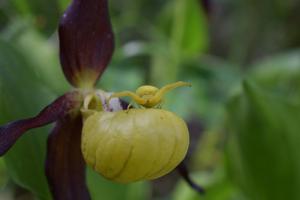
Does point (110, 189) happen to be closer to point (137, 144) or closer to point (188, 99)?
point (137, 144)

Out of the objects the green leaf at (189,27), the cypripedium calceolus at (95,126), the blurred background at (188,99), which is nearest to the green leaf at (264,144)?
the blurred background at (188,99)

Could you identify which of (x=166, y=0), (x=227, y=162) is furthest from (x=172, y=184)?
(x=227, y=162)

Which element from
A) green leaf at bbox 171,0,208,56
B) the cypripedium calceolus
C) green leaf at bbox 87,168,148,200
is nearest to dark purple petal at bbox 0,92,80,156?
the cypripedium calceolus

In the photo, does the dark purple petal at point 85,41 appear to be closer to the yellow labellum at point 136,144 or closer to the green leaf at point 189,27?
the yellow labellum at point 136,144

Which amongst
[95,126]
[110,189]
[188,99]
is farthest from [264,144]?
[188,99]

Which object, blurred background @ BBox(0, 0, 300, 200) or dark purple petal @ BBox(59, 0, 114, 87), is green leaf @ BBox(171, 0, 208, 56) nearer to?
blurred background @ BBox(0, 0, 300, 200)

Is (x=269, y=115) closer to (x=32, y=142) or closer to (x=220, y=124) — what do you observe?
(x=32, y=142)
